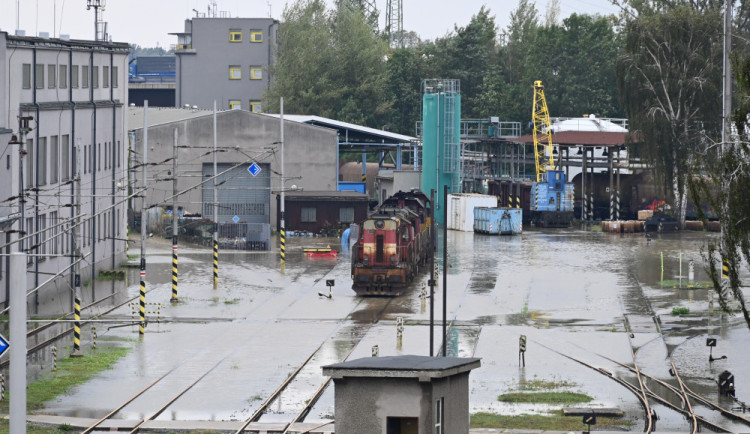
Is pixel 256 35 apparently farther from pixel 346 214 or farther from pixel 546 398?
pixel 546 398

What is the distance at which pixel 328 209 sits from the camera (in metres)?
71.9

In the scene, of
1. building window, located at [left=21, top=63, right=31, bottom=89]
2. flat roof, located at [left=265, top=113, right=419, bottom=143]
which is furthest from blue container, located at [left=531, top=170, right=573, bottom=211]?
building window, located at [left=21, top=63, right=31, bottom=89]

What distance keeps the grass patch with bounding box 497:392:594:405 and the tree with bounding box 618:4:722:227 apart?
44.1 meters

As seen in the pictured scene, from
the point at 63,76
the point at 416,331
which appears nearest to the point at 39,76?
the point at 63,76

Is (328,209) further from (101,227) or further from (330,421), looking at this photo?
(330,421)

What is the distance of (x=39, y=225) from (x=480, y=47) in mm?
76781

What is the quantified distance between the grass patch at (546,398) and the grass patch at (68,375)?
1112cm

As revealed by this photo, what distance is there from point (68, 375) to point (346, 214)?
130 feet

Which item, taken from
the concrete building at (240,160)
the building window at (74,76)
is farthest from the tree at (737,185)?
the concrete building at (240,160)

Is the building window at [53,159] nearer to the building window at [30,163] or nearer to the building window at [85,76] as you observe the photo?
the building window at [30,163]

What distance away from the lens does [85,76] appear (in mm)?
52281

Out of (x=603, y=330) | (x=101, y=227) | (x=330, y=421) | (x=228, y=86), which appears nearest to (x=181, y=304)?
(x=101, y=227)

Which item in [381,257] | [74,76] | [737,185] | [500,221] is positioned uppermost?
[74,76]

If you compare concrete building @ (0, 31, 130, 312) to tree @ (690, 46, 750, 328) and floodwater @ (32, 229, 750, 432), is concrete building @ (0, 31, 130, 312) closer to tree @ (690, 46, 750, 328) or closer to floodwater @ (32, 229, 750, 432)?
floodwater @ (32, 229, 750, 432)
